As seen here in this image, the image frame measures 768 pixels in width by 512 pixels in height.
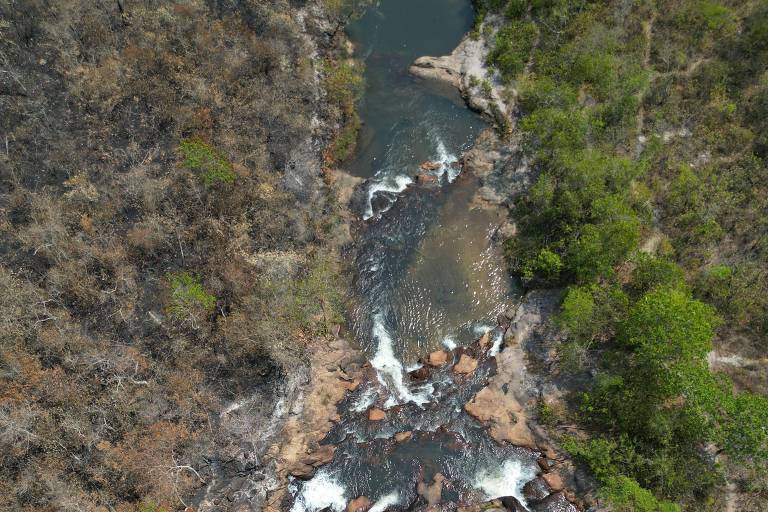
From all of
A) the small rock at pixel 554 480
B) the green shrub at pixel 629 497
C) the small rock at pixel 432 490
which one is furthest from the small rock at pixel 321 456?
the green shrub at pixel 629 497

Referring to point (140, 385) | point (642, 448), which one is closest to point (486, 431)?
point (642, 448)

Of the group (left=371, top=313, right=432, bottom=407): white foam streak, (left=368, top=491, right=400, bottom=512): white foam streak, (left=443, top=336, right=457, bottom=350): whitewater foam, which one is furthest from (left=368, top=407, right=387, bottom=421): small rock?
(left=443, top=336, right=457, bottom=350): whitewater foam

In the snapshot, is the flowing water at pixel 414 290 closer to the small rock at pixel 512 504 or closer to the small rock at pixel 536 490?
the small rock at pixel 536 490

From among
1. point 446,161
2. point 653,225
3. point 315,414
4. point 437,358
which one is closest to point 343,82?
point 446,161

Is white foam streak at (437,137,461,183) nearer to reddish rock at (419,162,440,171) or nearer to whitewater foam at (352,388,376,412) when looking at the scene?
reddish rock at (419,162,440,171)

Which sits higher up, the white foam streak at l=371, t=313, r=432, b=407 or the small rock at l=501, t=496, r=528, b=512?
the white foam streak at l=371, t=313, r=432, b=407
